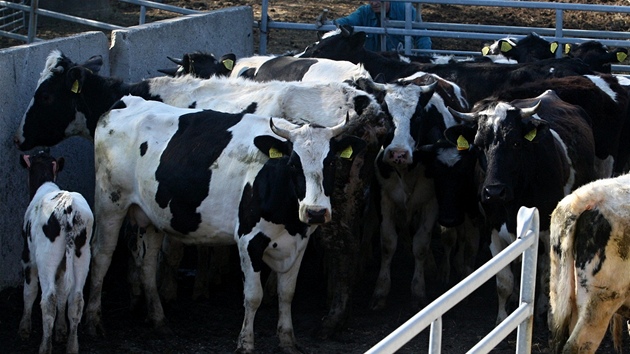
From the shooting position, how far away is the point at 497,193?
8.52 metres

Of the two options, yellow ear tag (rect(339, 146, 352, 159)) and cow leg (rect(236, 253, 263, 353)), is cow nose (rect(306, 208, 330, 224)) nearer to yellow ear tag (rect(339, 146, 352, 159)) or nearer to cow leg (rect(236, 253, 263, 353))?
yellow ear tag (rect(339, 146, 352, 159))

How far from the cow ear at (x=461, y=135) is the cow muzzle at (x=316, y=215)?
1874 millimetres

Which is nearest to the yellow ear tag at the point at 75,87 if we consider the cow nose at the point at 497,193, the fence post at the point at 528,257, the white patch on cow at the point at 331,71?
the white patch on cow at the point at 331,71

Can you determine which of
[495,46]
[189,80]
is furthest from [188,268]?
[495,46]

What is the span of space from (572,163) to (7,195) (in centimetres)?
497

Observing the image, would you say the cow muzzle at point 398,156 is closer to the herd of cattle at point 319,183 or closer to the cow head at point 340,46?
the herd of cattle at point 319,183

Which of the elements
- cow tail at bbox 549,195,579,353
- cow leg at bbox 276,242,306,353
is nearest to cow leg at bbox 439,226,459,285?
cow leg at bbox 276,242,306,353

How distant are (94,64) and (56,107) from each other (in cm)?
66

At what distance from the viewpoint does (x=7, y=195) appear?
9.53m

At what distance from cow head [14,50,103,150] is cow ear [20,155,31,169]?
529 mm

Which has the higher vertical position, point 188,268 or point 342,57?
point 342,57

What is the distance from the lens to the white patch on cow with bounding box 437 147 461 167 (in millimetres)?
9570

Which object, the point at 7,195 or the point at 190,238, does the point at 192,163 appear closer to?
the point at 190,238

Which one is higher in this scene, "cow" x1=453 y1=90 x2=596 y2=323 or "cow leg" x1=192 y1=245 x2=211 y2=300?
"cow" x1=453 y1=90 x2=596 y2=323
